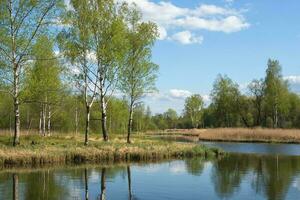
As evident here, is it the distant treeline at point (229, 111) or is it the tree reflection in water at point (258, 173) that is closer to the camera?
the tree reflection in water at point (258, 173)

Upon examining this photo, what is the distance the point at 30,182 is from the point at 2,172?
13.3 ft

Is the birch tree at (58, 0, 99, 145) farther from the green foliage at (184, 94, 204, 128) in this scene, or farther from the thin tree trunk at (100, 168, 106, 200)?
the green foliage at (184, 94, 204, 128)

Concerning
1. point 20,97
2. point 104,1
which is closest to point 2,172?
point 20,97

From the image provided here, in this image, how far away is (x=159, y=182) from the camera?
88.5ft

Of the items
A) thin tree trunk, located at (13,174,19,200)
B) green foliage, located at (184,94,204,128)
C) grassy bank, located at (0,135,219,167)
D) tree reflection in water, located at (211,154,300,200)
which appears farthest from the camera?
green foliage, located at (184,94,204,128)

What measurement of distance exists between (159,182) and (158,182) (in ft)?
0.19

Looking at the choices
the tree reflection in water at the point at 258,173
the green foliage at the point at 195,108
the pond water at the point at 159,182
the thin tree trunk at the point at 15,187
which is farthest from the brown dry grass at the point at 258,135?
the green foliage at the point at 195,108

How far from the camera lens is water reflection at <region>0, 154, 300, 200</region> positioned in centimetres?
2258

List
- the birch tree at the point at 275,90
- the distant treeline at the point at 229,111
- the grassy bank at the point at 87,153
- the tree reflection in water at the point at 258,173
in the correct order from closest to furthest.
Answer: the tree reflection in water at the point at 258,173 < the grassy bank at the point at 87,153 < the distant treeline at the point at 229,111 < the birch tree at the point at 275,90

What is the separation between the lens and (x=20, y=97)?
39.0m

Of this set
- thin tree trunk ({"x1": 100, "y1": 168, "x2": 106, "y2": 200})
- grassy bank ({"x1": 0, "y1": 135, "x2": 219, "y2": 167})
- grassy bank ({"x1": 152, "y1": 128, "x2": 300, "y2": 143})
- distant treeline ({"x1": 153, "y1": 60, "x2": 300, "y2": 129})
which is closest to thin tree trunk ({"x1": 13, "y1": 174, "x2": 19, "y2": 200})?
thin tree trunk ({"x1": 100, "y1": 168, "x2": 106, "y2": 200})

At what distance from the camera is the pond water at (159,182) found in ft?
74.0

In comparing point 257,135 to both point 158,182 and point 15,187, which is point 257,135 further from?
point 15,187

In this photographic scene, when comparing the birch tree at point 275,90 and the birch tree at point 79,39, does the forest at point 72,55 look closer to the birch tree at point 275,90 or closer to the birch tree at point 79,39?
the birch tree at point 79,39
